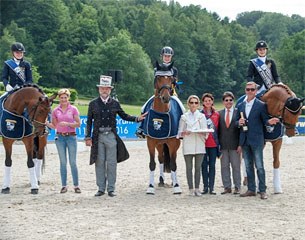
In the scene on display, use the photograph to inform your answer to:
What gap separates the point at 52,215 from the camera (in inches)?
295

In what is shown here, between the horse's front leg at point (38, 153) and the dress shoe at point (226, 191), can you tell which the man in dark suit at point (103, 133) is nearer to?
the horse's front leg at point (38, 153)

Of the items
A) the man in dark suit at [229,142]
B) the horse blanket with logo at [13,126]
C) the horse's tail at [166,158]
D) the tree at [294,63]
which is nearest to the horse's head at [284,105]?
the man in dark suit at [229,142]

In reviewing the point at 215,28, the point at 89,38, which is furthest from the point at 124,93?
the point at 215,28

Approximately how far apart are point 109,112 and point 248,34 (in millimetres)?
108040

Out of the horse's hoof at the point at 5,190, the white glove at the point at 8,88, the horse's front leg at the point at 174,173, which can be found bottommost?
the horse's hoof at the point at 5,190

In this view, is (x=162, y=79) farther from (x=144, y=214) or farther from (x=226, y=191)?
(x=144, y=214)

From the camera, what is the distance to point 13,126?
362 inches

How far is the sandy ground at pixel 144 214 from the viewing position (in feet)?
21.0

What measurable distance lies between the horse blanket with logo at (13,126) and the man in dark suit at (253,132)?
12.7 ft

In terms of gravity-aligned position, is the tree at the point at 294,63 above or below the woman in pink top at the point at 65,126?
above

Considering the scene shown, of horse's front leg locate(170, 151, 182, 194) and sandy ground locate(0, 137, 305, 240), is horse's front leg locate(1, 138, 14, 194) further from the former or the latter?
horse's front leg locate(170, 151, 182, 194)

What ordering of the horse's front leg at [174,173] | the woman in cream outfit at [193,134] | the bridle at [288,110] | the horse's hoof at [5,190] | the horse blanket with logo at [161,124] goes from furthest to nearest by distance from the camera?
the horse's hoof at [5,190]
the horse's front leg at [174,173]
the horse blanket with logo at [161,124]
the woman in cream outfit at [193,134]
the bridle at [288,110]

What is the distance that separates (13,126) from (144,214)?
3207 millimetres

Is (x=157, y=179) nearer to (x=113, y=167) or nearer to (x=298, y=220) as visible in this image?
(x=113, y=167)
